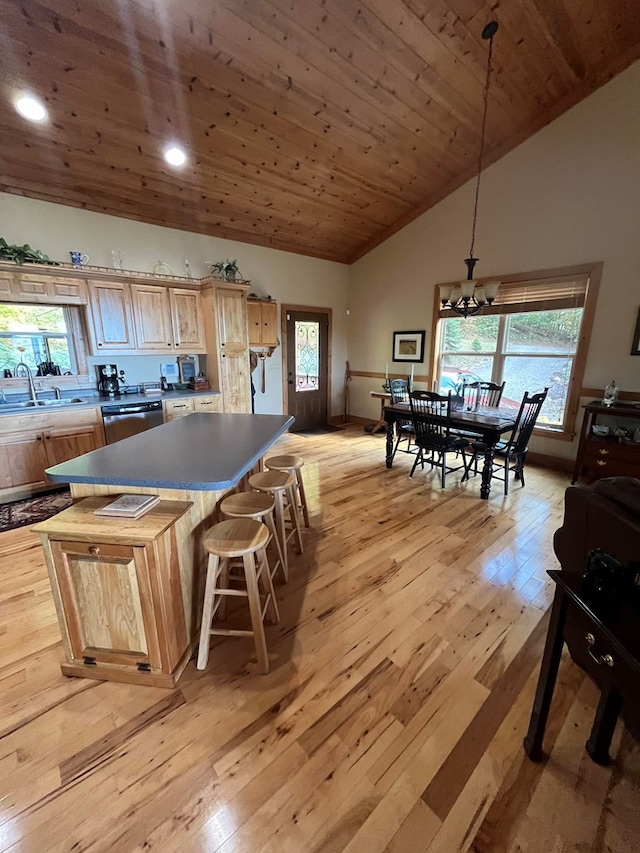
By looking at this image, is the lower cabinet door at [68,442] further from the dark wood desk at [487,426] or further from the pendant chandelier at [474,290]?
the pendant chandelier at [474,290]

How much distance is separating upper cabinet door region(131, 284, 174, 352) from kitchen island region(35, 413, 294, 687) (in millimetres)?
2826

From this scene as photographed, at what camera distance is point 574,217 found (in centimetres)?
399

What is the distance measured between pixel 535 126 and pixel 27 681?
255 inches

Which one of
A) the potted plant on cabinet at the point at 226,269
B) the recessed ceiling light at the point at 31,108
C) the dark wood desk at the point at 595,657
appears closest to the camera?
the dark wood desk at the point at 595,657

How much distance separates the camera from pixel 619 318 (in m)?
3.81

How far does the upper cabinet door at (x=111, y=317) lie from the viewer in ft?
12.6

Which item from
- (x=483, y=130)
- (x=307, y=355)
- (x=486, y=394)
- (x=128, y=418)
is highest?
(x=483, y=130)

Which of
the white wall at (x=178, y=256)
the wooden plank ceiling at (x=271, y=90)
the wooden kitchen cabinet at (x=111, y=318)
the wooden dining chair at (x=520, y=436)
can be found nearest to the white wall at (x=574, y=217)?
the wooden plank ceiling at (x=271, y=90)

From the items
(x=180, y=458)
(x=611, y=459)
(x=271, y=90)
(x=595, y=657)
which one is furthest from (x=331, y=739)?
(x=271, y=90)

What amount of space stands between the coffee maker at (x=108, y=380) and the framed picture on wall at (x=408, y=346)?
426cm

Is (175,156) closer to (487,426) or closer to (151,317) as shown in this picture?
(151,317)

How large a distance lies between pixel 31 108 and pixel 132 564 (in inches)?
149

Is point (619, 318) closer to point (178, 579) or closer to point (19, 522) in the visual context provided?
point (178, 579)

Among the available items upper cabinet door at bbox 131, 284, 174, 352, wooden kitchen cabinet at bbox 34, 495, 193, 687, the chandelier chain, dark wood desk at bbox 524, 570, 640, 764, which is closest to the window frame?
upper cabinet door at bbox 131, 284, 174, 352
